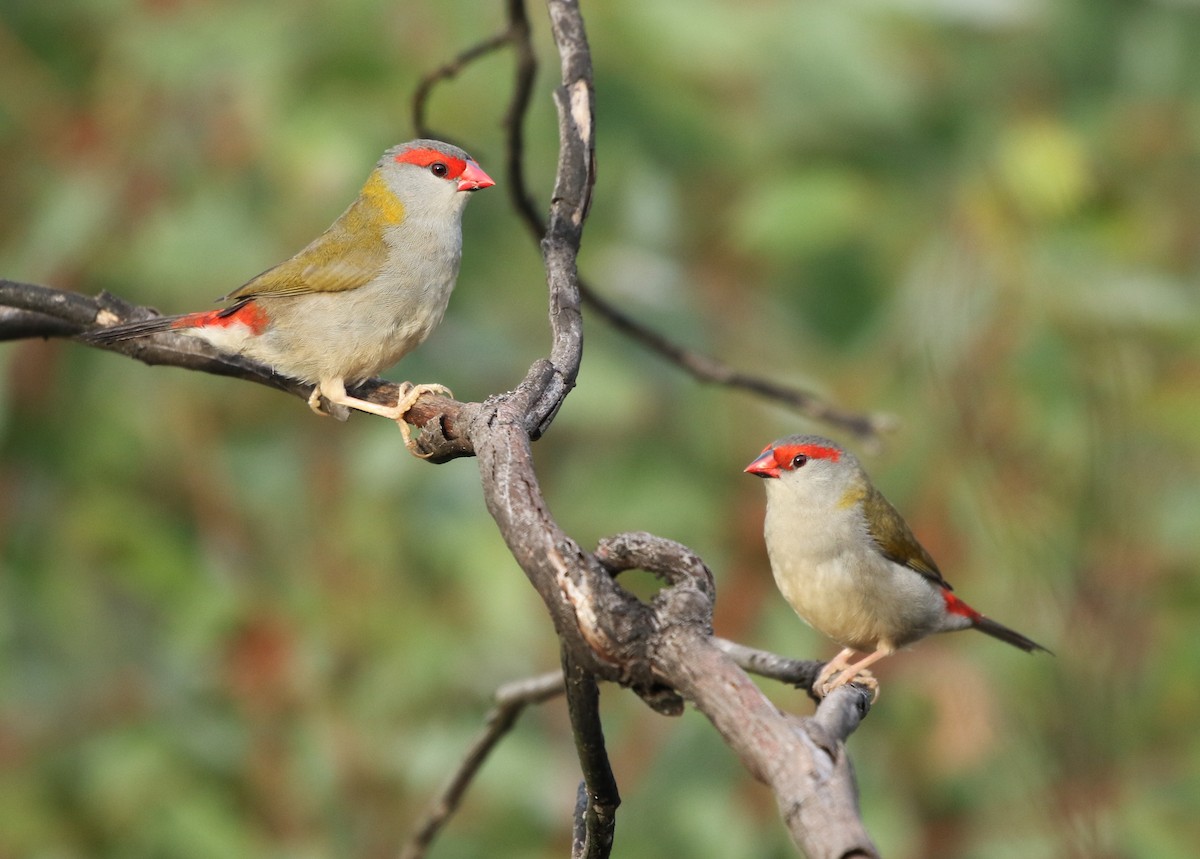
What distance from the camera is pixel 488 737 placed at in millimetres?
2801

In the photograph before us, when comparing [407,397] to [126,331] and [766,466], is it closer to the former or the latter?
[126,331]

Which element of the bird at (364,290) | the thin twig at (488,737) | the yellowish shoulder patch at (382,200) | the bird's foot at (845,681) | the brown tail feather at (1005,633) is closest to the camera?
the bird's foot at (845,681)

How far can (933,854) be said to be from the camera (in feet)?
16.1

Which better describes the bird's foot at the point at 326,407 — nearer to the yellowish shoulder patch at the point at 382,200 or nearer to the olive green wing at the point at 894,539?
the yellowish shoulder patch at the point at 382,200

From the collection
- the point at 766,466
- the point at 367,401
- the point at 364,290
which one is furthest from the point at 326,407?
the point at 766,466

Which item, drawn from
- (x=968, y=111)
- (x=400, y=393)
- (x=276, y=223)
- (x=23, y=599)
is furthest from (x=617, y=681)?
(x=968, y=111)

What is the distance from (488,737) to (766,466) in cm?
92

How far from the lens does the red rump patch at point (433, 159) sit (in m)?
3.20

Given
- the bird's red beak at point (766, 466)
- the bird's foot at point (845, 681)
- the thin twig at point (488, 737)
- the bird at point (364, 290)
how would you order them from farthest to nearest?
1. the bird's red beak at point (766, 466)
2. the bird at point (364, 290)
3. the thin twig at point (488, 737)
4. the bird's foot at point (845, 681)

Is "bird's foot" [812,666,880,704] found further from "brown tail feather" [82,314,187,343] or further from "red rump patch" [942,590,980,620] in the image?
"brown tail feather" [82,314,187,343]

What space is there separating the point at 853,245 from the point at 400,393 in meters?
3.19

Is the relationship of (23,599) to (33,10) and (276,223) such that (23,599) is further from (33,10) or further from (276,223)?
(33,10)

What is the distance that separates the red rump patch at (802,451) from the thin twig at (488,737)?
81cm

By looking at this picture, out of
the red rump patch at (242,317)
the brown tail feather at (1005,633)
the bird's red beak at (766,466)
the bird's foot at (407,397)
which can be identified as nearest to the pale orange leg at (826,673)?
the bird's foot at (407,397)
